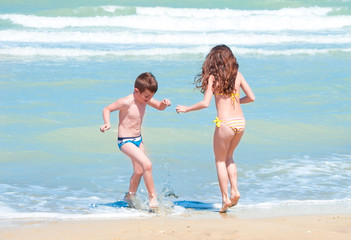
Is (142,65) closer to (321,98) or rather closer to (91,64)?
(91,64)

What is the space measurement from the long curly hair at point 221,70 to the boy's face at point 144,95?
0.44 metres

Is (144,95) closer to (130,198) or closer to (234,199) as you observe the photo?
(130,198)

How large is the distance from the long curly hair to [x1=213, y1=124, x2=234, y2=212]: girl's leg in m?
0.34

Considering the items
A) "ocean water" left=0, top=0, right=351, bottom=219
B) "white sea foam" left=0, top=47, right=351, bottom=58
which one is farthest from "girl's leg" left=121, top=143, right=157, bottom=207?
"white sea foam" left=0, top=47, right=351, bottom=58

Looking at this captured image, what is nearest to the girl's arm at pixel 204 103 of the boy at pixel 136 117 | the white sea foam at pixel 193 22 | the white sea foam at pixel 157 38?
the boy at pixel 136 117

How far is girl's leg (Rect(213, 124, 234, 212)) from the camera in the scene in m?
4.95

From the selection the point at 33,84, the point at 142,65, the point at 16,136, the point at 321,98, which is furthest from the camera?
the point at 142,65

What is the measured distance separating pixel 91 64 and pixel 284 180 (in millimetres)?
9384

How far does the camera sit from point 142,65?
14.6 metres

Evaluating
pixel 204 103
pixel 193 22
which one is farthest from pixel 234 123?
pixel 193 22

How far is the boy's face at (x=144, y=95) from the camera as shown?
16.5ft

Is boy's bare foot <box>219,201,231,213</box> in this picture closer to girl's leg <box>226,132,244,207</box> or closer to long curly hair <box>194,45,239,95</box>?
girl's leg <box>226,132,244,207</box>

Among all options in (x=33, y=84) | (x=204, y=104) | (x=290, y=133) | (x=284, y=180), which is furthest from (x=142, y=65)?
(x=204, y=104)

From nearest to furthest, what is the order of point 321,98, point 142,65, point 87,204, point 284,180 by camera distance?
point 87,204 < point 284,180 < point 321,98 < point 142,65
